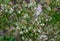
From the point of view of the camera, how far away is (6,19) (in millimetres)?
3803

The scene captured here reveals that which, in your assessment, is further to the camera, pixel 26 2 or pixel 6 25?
pixel 26 2

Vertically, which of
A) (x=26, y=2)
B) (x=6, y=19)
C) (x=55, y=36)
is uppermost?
(x=26, y=2)

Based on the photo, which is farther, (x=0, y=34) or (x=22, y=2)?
(x=22, y=2)

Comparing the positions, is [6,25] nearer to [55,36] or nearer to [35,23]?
[35,23]

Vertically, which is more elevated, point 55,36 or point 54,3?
point 54,3

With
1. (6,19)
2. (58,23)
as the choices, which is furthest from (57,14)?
(6,19)

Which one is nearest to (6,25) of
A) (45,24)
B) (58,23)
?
(45,24)

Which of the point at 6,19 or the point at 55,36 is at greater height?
the point at 6,19

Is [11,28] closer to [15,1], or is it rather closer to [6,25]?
[6,25]

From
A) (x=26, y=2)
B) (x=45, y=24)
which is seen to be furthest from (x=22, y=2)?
(x=45, y=24)

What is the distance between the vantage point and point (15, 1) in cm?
407

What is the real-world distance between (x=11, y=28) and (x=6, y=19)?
207mm

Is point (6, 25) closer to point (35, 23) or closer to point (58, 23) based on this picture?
point (35, 23)

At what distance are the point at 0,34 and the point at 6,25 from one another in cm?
21
